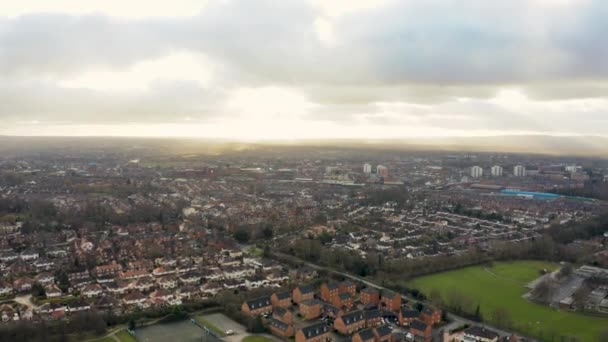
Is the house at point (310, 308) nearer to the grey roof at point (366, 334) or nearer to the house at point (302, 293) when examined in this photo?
the house at point (302, 293)

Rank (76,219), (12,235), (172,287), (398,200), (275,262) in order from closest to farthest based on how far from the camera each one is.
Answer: (172,287) < (275,262) < (12,235) < (76,219) < (398,200)

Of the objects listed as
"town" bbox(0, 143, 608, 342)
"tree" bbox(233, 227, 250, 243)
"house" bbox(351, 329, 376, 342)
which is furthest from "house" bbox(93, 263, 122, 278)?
"house" bbox(351, 329, 376, 342)

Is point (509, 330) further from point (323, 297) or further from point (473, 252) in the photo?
point (473, 252)

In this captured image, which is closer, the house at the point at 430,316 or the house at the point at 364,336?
the house at the point at 364,336

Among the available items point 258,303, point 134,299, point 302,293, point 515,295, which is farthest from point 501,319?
point 134,299

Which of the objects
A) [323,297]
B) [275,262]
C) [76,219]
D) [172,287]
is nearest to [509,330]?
[323,297]

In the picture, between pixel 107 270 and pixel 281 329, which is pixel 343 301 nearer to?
pixel 281 329

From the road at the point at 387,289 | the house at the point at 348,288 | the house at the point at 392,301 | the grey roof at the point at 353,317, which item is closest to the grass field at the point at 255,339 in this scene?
the grey roof at the point at 353,317
